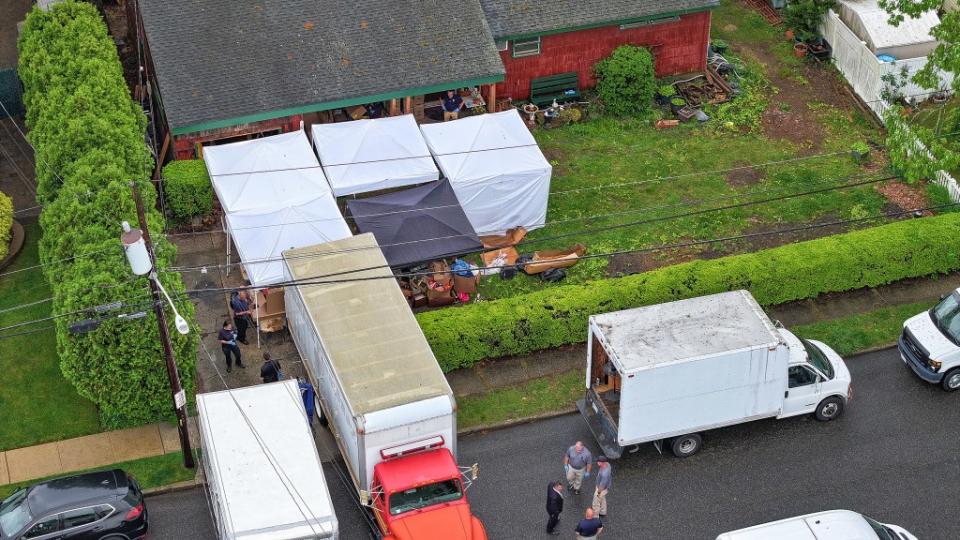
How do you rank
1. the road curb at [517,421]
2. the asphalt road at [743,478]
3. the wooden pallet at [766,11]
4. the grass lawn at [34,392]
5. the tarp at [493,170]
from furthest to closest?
1. the wooden pallet at [766,11]
2. the tarp at [493,170]
3. the road curb at [517,421]
4. the grass lawn at [34,392]
5. the asphalt road at [743,478]

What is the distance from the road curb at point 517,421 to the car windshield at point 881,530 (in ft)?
23.1

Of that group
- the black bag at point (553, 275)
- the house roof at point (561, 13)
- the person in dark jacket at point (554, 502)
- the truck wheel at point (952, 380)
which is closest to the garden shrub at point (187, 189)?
the black bag at point (553, 275)

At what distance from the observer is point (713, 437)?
83.1ft

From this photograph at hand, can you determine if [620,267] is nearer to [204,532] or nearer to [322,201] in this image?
[322,201]

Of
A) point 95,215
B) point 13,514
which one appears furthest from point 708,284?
point 13,514

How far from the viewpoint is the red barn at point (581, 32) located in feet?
115

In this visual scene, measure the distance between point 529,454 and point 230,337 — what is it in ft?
24.5

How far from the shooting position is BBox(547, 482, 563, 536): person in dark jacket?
880 inches

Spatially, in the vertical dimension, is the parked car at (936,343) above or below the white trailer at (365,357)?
below

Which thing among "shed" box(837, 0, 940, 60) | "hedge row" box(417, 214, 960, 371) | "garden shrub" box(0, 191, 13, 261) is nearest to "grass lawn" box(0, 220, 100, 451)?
"garden shrub" box(0, 191, 13, 261)

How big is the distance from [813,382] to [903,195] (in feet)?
33.1

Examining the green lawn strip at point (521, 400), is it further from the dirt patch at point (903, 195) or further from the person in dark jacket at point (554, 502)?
the dirt patch at point (903, 195)

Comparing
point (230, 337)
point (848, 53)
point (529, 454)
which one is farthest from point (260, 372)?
point (848, 53)

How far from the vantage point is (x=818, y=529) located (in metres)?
21.2
